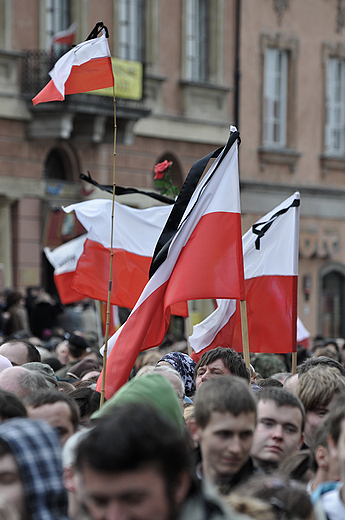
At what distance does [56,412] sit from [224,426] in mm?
832

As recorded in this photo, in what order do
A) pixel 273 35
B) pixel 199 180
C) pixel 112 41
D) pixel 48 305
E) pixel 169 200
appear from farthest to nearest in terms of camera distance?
1. pixel 273 35
2. pixel 112 41
3. pixel 48 305
4. pixel 169 200
5. pixel 199 180

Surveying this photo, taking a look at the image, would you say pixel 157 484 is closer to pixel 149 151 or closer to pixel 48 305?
pixel 48 305

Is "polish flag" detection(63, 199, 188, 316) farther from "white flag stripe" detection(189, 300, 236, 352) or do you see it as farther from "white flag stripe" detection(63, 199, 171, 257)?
"white flag stripe" detection(189, 300, 236, 352)

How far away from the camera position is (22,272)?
19.4m

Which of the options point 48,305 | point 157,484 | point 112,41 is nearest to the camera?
point 157,484

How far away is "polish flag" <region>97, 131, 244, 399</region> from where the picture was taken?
6418 millimetres

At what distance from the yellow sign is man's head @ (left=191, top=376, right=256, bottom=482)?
16.9m

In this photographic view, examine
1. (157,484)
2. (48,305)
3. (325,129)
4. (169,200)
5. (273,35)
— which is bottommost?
(48,305)

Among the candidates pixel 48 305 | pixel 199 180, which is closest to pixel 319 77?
pixel 48 305

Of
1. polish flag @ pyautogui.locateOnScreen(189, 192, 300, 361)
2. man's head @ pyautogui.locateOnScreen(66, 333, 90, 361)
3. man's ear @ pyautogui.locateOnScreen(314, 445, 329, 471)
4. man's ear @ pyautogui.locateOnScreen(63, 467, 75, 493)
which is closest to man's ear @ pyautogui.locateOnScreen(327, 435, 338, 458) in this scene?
man's ear @ pyautogui.locateOnScreen(314, 445, 329, 471)

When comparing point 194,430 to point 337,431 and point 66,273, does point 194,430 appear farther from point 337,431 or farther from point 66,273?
point 66,273

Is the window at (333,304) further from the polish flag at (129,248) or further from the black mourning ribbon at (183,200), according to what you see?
the black mourning ribbon at (183,200)

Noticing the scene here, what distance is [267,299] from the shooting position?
25.6 feet

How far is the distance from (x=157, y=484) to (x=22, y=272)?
1735 centimetres
